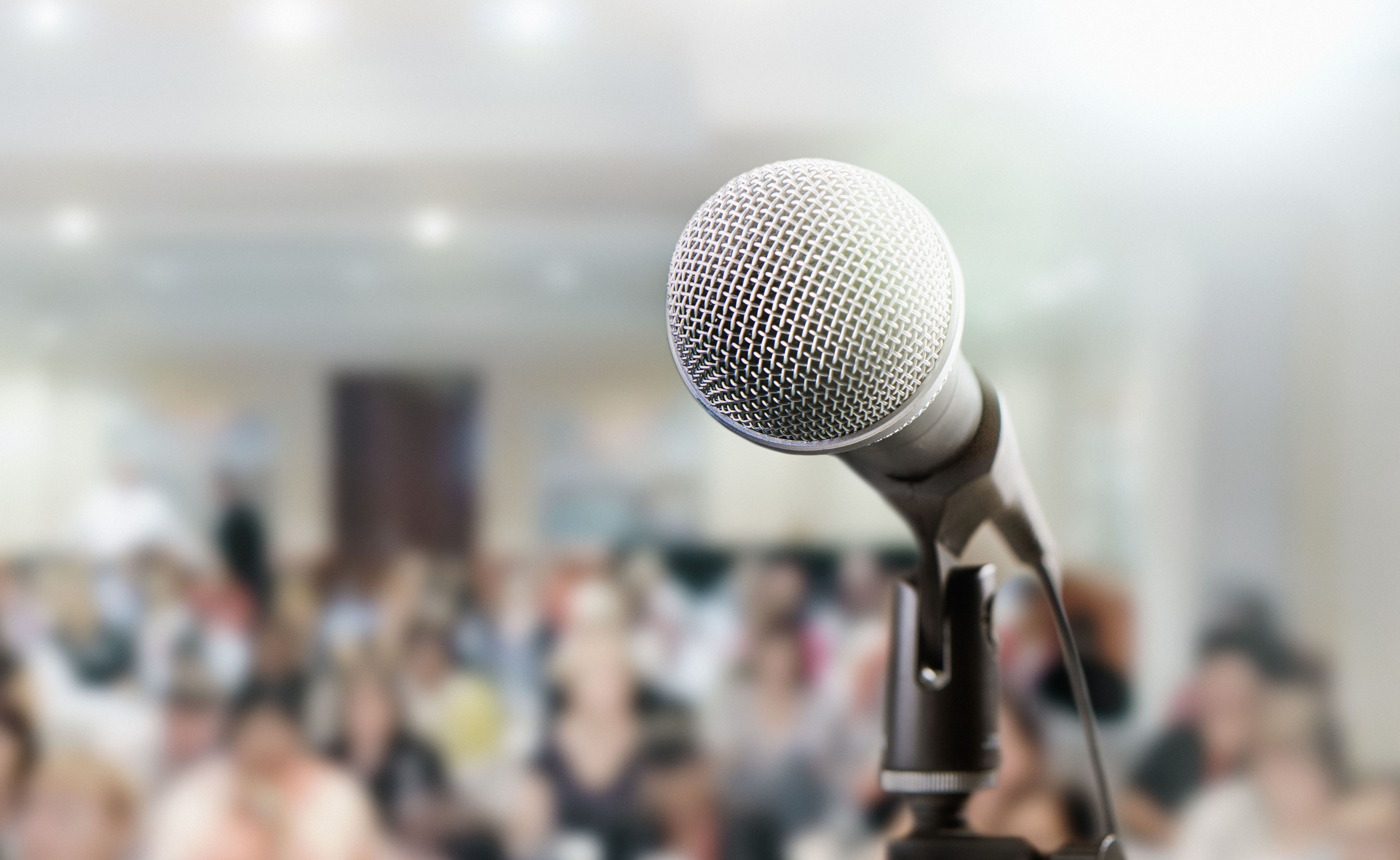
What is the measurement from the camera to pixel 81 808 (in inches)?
59.7

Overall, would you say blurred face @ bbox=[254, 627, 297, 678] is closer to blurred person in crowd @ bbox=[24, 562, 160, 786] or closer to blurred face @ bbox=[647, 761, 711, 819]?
blurred person in crowd @ bbox=[24, 562, 160, 786]

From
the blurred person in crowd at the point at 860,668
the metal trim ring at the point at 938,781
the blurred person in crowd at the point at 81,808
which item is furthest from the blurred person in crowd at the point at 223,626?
the metal trim ring at the point at 938,781

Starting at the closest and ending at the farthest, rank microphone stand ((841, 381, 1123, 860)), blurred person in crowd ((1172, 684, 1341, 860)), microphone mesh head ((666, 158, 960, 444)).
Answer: microphone mesh head ((666, 158, 960, 444)) → microphone stand ((841, 381, 1123, 860)) → blurred person in crowd ((1172, 684, 1341, 860))

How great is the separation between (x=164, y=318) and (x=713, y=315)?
4.42 ft

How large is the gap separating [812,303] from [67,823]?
157 cm

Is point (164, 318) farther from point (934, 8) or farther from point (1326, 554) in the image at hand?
point (1326, 554)

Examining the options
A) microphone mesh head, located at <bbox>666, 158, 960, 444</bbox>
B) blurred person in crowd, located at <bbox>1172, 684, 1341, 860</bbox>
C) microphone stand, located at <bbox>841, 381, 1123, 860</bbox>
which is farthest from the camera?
blurred person in crowd, located at <bbox>1172, 684, 1341, 860</bbox>

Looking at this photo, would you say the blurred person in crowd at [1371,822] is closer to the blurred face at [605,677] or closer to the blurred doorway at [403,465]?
the blurred face at [605,677]

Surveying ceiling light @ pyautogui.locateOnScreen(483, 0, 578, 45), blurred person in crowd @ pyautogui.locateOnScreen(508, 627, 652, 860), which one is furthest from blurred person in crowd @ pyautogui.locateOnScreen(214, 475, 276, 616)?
ceiling light @ pyautogui.locateOnScreen(483, 0, 578, 45)

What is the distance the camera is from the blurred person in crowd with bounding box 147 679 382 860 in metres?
1.52

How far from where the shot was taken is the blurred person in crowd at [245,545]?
1.51m

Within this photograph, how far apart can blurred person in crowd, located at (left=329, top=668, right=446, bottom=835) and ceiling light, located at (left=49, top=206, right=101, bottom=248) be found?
75 cm

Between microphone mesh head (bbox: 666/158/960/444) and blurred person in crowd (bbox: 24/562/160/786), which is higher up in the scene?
microphone mesh head (bbox: 666/158/960/444)

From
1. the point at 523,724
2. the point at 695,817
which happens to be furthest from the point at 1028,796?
the point at 523,724
